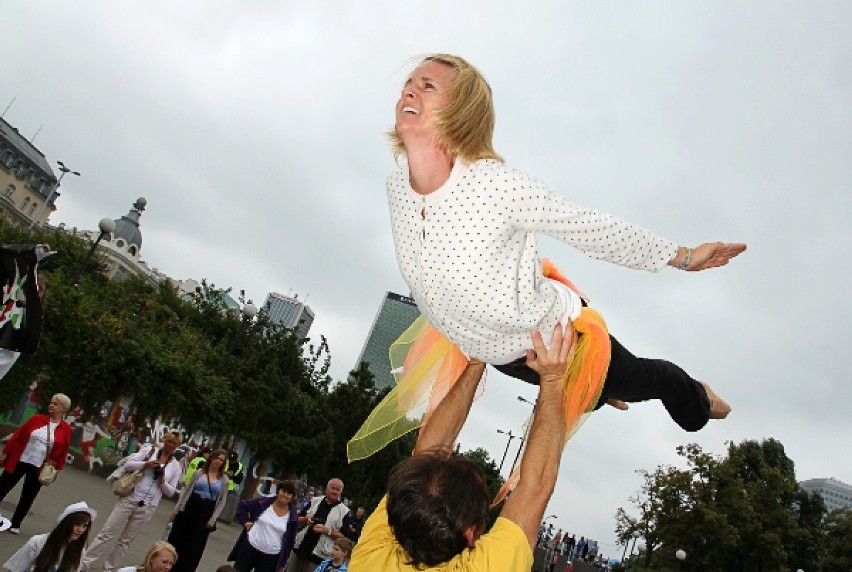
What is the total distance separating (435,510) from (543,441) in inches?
23.9

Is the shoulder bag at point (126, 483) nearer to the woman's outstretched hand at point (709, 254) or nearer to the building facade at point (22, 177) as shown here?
the woman's outstretched hand at point (709, 254)

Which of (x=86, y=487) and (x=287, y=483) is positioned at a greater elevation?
(x=287, y=483)

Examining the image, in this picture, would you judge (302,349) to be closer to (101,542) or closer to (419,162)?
(101,542)

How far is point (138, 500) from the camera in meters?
7.24

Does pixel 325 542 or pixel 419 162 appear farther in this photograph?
pixel 325 542

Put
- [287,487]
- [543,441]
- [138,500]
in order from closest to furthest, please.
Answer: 1. [543,441]
2. [138,500]
3. [287,487]

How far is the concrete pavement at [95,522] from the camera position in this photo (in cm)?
793

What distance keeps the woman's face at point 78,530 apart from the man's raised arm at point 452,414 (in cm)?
354

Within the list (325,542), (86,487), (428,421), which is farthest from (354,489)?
(428,421)

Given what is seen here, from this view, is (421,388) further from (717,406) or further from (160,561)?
(160,561)

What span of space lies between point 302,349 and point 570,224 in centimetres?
2833

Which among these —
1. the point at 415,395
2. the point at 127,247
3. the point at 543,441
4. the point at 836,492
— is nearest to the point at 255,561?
the point at 415,395

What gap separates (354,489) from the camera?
25.6m

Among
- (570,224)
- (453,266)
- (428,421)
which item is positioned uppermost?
(570,224)
